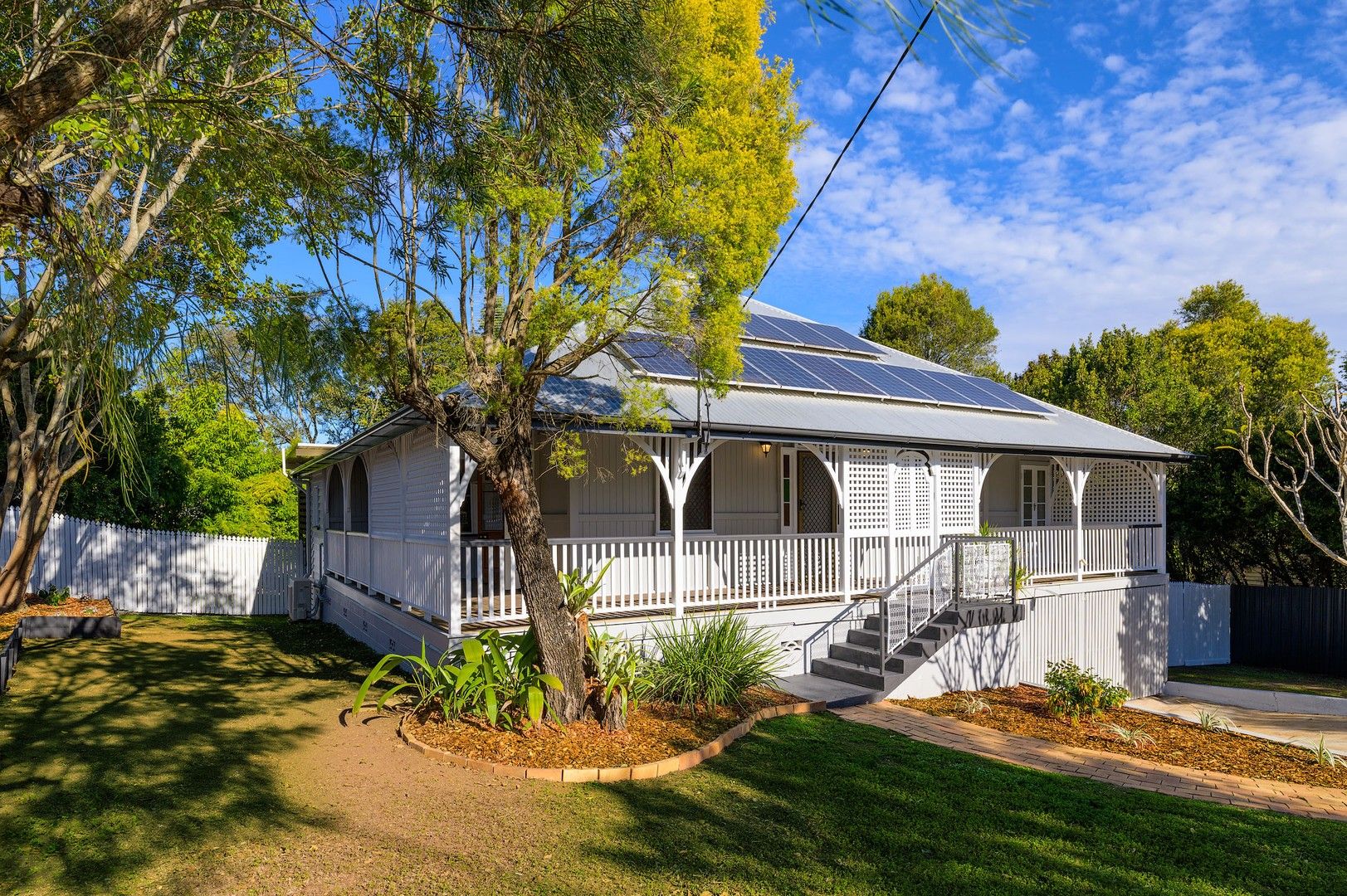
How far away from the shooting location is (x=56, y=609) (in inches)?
551

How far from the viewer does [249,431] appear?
74.4 ft

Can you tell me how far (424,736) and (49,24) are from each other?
6000 mm

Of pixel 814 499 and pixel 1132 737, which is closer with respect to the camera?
pixel 1132 737

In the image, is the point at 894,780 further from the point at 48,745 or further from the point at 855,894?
the point at 48,745

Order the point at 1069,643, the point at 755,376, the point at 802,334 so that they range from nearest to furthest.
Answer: the point at 1069,643 → the point at 755,376 → the point at 802,334

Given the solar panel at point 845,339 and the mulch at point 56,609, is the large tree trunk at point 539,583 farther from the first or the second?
the solar panel at point 845,339

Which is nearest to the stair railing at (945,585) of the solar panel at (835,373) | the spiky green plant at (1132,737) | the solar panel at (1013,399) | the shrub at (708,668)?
the shrub at (708,668)

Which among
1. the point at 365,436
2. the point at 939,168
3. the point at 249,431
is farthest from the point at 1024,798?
the point at 249,431

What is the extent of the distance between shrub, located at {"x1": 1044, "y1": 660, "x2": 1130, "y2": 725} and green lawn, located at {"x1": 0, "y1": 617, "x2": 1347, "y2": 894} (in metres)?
3.04

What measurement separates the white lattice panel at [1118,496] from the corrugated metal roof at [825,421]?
2.41 ft

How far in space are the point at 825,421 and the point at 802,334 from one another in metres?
5.71

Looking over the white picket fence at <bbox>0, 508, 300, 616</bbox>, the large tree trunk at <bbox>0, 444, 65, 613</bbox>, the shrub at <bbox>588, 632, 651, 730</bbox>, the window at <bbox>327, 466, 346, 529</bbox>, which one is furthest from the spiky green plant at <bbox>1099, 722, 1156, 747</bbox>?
the window at <bbox>327, 466, 346, 529</bbox>

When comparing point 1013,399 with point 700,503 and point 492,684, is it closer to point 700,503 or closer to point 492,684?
point 700,503

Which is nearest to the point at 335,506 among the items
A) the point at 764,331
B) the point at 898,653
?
the point at 764,331
